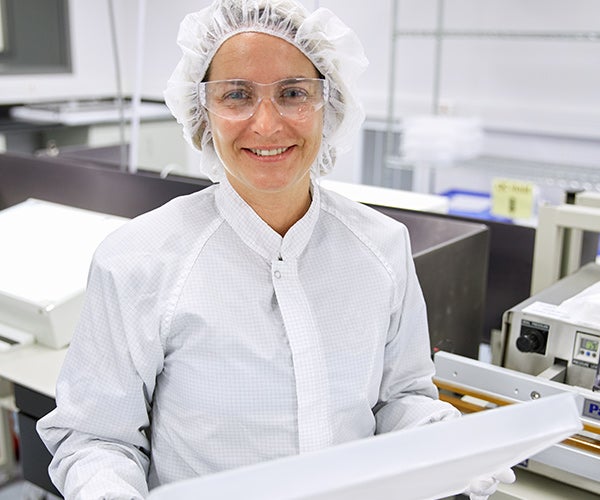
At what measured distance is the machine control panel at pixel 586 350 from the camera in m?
1.11

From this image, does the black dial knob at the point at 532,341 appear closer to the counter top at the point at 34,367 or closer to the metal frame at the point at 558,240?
the metal frame at the point at 558,240

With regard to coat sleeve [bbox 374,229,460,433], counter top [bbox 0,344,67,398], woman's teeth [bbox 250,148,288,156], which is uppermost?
woman's teeth [bbox 250,148,288,156]

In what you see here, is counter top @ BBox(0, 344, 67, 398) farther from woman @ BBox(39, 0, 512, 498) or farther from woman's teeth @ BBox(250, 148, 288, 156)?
woman's teeth @ BBox(250, 148, 288, 156)

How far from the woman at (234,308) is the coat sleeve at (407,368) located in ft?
0.13

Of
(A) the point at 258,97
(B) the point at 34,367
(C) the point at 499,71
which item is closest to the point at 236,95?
(A) the point at 258,97

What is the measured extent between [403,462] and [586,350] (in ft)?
2.27

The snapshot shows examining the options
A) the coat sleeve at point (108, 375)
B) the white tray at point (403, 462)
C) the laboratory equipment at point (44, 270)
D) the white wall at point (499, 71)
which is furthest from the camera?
the white wall at point (499, 71)

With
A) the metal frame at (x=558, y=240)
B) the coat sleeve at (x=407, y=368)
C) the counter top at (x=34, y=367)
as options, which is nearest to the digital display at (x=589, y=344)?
the coat sleeve at (x=407, y=368)

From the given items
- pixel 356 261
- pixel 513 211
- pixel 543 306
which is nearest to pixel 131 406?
pixel 356 261

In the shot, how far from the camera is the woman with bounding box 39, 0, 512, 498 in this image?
0.89 metres

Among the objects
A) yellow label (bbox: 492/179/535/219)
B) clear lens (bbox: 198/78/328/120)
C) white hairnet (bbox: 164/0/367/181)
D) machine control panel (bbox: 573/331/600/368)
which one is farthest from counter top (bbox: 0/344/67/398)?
yellow label (bbox: 492/179/535/219)

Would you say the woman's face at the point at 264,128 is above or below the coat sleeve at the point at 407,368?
above

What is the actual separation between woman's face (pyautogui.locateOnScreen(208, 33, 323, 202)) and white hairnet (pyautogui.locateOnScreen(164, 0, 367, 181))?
18 millimetres

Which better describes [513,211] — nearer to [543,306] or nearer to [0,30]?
[543,306]
